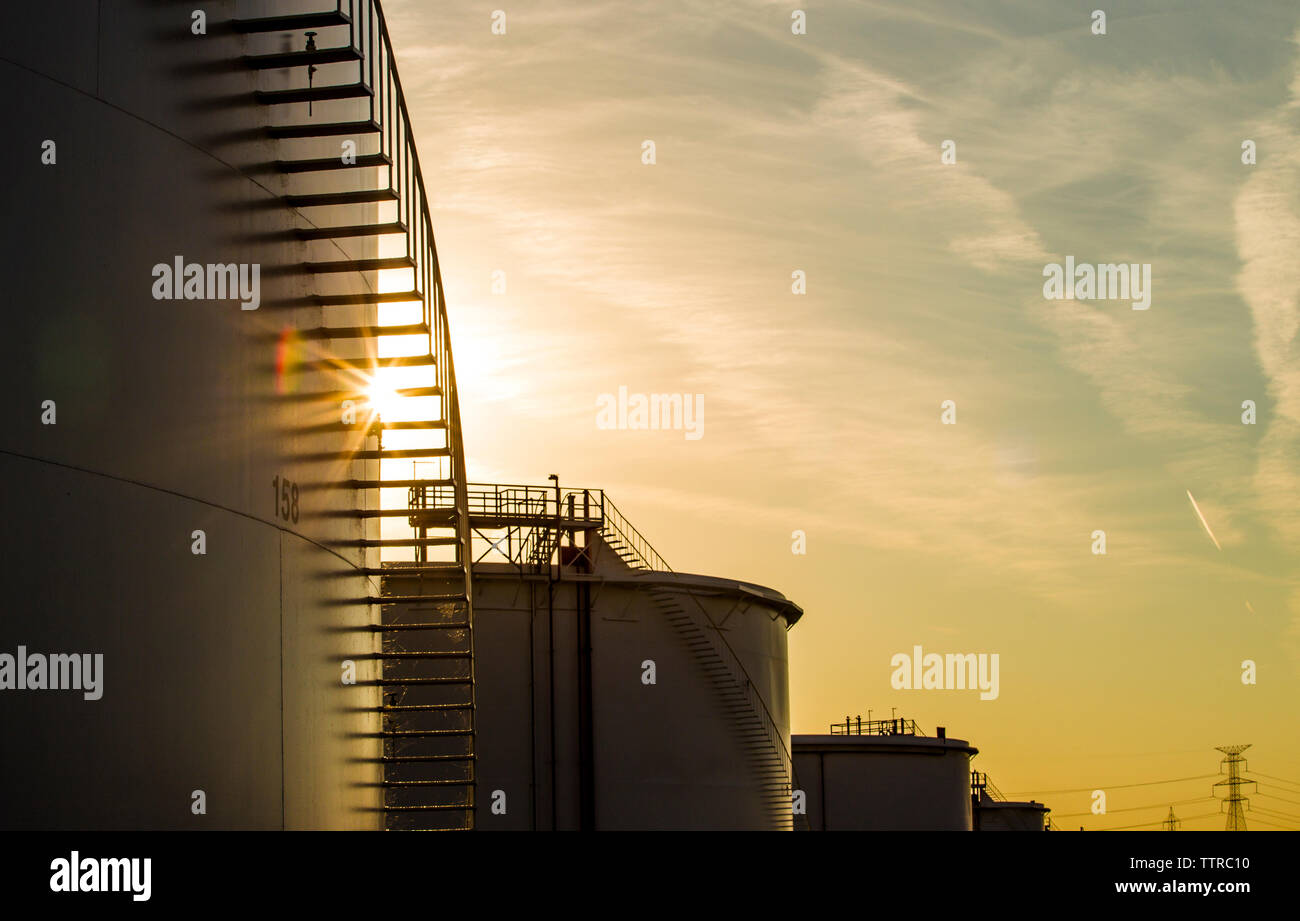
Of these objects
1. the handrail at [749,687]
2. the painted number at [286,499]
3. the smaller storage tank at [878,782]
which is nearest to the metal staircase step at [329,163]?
the painted number at [286,499]

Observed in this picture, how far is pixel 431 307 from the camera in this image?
51.6ft

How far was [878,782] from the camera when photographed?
145 feet

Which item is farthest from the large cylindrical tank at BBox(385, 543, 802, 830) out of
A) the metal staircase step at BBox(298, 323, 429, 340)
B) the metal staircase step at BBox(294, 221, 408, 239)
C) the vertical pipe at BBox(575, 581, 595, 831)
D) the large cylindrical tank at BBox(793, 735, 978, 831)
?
the metal staircase step at BBox(294, 221, 408, 239)

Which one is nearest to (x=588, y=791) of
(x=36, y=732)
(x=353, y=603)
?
(x=353, y=603)

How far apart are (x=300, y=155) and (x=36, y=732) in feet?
19.2

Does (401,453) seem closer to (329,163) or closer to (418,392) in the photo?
(418,392)

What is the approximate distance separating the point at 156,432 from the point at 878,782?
120 feet

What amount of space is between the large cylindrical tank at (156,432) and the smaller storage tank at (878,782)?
3117 cm

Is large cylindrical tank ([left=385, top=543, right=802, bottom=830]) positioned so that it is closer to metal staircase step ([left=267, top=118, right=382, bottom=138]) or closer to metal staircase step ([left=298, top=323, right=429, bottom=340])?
metal staircase step ([left=298, top=323, right=429, bottom=340])

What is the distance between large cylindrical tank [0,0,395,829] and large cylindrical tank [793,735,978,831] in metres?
31.2

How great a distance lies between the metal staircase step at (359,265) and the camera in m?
13.4

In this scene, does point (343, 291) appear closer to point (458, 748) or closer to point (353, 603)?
point (353, 603)

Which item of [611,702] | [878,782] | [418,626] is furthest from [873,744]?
[418,626]

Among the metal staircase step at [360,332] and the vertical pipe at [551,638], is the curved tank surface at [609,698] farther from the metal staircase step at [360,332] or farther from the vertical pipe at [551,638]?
the metal staircase step at [360,332]
